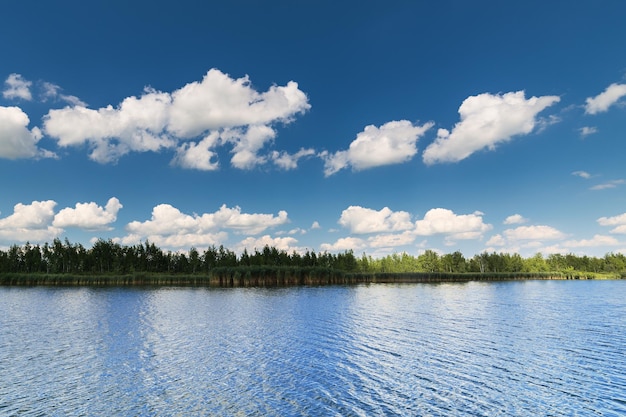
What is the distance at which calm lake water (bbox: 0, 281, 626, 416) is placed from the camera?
15.5 m

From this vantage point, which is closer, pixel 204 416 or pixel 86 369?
pixel 204 416

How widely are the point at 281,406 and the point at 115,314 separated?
37245 mm

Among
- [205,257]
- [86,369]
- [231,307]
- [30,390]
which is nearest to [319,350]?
[86,369]

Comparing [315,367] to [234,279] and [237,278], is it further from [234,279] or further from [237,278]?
[234,279]

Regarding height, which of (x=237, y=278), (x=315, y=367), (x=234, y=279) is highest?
(x=237, y=278)

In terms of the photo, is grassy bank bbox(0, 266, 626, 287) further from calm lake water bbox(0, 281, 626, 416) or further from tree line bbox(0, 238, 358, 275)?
calm lake water bbox(0, 281, 626, 416)

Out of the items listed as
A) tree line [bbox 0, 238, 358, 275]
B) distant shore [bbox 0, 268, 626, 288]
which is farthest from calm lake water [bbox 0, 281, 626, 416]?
tree line [bbox 0, 238, 358, 275]

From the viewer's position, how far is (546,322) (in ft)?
121

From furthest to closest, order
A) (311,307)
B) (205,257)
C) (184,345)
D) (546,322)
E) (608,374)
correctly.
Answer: (205,257) → (311,307) → (546,322) → (184,345) → (608,374)

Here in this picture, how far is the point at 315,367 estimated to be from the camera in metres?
21.3

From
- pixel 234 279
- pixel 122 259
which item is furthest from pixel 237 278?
pixel 122 259

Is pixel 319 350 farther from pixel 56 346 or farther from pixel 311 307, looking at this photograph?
pixel 311 307

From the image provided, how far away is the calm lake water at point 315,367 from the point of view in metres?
15.5

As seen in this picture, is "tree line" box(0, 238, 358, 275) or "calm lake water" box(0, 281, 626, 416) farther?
"tree line" box(0, 238, 358, 275)
